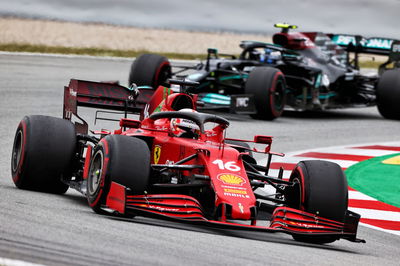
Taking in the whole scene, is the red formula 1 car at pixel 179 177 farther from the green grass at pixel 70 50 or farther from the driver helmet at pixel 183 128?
the green grass at pixel 70 50

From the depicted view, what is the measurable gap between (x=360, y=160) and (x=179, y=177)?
233 inches

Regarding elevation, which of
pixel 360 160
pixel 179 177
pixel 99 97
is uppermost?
pixel 99 97

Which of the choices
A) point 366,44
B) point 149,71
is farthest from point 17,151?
point 366,44

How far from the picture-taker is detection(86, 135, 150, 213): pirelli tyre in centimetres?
712

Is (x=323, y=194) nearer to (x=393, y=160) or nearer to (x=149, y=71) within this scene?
(x=393, y=160)

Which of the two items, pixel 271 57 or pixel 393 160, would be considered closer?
pixel 393 160

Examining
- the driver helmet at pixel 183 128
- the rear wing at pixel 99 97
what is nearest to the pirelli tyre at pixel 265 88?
the rear wing at pixel 99 97

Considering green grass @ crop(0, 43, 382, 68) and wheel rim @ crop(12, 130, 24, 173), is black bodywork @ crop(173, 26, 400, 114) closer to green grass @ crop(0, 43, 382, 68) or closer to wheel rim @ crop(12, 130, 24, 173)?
wheel rim @ crop(12, 130, 24, 173)

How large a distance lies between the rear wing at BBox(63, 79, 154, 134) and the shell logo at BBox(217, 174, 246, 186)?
273 centimetres

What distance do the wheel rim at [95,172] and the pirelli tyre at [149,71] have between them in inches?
376

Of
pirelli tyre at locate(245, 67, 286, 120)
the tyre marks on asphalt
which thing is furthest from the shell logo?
pirelli tyre at locate(245, 67, 286, 120)

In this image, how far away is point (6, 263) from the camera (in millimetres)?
4910

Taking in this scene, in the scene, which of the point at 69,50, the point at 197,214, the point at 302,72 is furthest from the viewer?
the point at 69,50

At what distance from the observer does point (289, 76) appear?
17.8m
